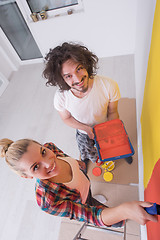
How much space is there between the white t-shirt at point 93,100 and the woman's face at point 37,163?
48 cm

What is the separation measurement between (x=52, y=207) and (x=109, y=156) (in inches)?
22.5

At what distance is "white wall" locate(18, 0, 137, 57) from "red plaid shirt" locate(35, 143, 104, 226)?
2.66m

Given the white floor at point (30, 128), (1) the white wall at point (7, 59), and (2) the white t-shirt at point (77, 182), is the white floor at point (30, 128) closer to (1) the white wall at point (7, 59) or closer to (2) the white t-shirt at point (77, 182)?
(1) the white wall at point (7, 59)

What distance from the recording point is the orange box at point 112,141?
1182mm

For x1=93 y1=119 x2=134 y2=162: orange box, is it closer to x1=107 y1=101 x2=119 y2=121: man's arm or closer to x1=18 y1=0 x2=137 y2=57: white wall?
x1=107 y1=101 x2=119 y2=121: man's arm

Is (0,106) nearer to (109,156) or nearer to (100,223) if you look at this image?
(109,156)

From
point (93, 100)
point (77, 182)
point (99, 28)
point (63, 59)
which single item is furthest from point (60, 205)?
point (99, 28)

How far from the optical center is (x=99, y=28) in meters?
2.65

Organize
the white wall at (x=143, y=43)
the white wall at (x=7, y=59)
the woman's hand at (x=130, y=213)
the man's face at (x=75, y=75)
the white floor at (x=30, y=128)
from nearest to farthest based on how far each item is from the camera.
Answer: the woman's hand at (x=130, y=213) → the white wall at (x=143, y=43) → the man's face at (x=75, y=75) → the white floor at (x=30, y=128) → the white wall at (x=7, y=59)

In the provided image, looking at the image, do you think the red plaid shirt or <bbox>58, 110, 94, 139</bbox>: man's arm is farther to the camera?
<bbox>58, 110, 94, 139</bbox>: man's arm

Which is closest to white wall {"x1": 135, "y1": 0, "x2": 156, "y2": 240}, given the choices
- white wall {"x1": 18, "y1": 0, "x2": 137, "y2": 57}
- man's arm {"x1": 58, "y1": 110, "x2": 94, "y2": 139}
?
man's arm {"x1": 58, "y1": 110, "x2": 94, "y2": 139}

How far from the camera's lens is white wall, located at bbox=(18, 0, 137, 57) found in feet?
7.83

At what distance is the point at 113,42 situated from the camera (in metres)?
2.79

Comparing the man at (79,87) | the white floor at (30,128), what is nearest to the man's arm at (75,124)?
the man at (79,87)
